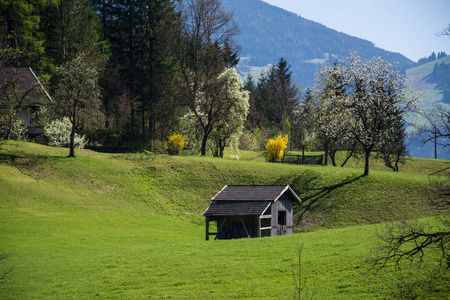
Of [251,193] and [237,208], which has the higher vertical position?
[251,193]

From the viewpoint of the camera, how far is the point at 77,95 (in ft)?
149

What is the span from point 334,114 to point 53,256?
3889 centimetres

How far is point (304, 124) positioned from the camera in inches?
2534

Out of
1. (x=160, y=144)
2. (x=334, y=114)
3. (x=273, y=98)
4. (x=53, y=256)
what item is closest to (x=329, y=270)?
(x=53, y=256)

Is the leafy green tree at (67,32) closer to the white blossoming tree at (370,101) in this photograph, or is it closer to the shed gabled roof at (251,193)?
the white blossoming tree at (370,101)

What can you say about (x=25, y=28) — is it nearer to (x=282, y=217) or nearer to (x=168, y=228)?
(x=168, y=228)

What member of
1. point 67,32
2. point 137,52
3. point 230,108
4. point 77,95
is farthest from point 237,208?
point 137,52

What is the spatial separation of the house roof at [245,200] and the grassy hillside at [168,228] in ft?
10.4

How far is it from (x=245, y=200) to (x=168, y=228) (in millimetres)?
9074

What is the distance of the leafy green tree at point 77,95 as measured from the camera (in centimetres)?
4472

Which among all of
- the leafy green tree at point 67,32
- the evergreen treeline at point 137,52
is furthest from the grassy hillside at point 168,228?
the leafy green tree at point 67,32

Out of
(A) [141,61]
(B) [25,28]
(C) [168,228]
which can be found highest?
(A) [141,61]

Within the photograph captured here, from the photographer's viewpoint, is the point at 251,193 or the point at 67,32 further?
the point at 67,32

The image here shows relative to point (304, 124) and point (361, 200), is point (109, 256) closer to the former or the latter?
point (361, 200)
